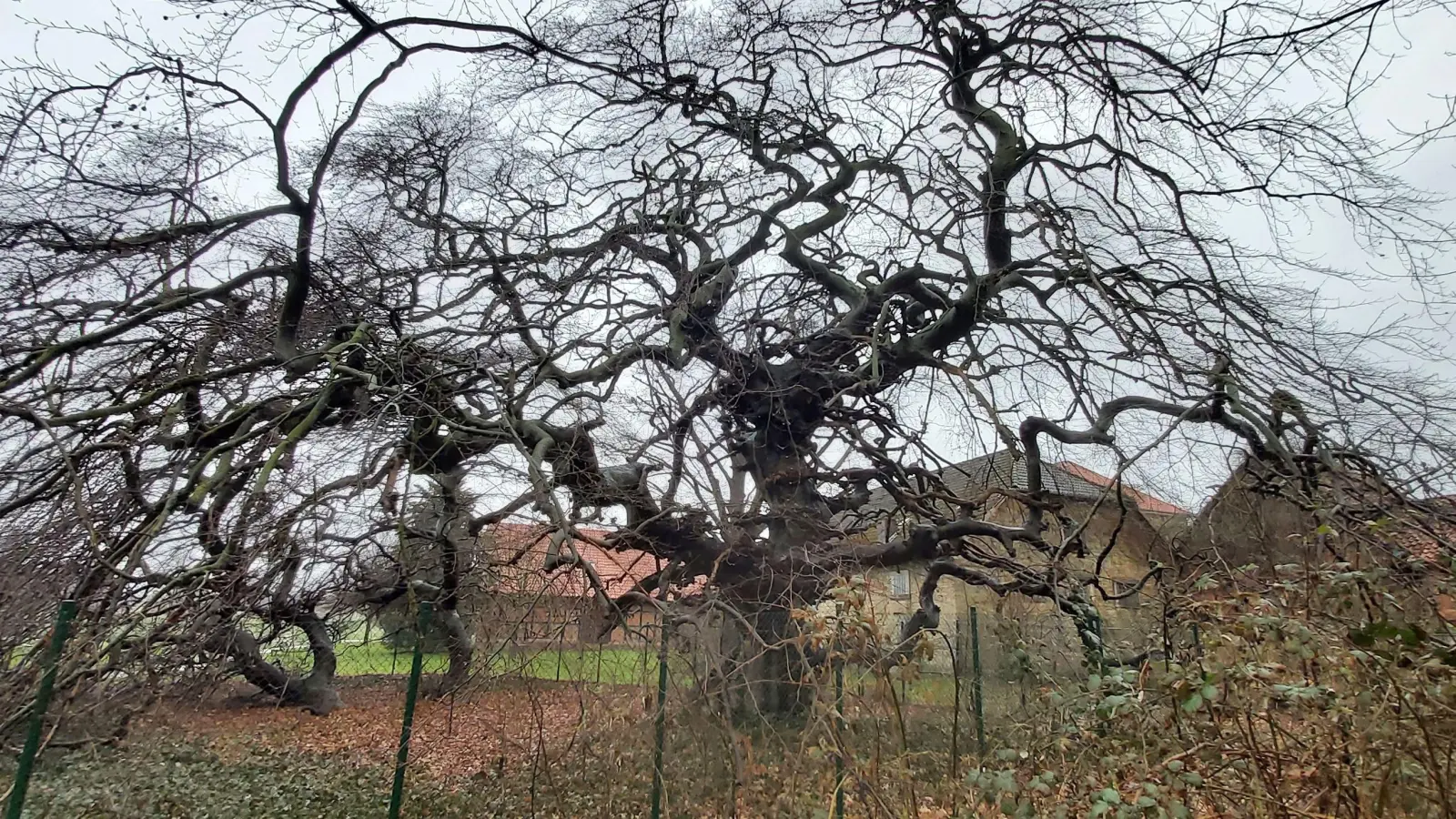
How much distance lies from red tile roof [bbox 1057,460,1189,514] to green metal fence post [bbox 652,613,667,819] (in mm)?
3305

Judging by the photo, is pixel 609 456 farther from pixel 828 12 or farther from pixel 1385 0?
pixel 1385 0

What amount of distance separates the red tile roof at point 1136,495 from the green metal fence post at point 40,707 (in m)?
5.78

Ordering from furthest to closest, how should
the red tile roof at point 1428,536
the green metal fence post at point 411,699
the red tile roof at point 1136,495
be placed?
1. the red tile roof at point 1136,495
2. the green metal fence post at point 411,699
3. the red tile roof at point 1428,536

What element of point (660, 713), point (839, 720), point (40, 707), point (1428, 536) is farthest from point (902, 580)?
point (40, 707)

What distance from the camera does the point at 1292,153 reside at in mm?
5023

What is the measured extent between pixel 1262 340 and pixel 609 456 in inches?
199

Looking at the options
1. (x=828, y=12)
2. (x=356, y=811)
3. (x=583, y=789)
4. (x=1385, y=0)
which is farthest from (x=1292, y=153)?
(x=356, y=811)

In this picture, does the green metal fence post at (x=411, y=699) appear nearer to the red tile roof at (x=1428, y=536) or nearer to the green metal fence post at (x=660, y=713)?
the green metal fence post at (x=660, y=713)

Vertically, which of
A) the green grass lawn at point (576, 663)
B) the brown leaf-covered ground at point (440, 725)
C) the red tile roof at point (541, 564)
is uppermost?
the red tile roof at point (541, 564)

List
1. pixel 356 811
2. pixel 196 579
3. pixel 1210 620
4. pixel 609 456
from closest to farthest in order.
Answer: pixel 1210 620, pixel 196 579, pixel 356 811, pixel 609 456

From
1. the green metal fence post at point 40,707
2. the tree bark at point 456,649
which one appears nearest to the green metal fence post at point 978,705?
the tree bark at point 456,649

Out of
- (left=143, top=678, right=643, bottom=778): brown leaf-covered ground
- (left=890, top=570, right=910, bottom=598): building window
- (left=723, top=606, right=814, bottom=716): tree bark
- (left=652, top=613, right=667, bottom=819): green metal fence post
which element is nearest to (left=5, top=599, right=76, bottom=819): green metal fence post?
(left=143, top=678, right=643, bottom=778): brown leaf-covered ground

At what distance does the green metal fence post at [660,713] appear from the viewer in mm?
4051

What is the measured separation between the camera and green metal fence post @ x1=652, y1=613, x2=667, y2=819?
4.05 meters
